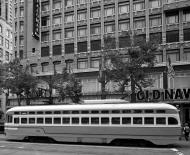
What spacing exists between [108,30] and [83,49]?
4833 mm

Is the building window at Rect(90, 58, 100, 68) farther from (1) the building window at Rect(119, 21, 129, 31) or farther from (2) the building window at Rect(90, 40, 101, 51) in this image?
(1) the building window at Rect(119, 21, 129, 31)

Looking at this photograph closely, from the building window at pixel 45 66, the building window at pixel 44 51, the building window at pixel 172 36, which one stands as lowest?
the building window at pixel 45 66

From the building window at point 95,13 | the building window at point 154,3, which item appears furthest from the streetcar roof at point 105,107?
the building window at point 95,13

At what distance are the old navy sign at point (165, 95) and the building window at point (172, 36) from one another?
23.5 ft

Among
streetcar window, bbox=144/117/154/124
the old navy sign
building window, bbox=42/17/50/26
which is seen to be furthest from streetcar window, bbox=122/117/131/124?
building window, bbox=42/17/50/26

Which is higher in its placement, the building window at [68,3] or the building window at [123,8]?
the building window at [68,3]

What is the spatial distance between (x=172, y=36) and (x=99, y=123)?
2282cm

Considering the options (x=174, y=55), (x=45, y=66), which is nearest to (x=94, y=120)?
(x=174, y=55)

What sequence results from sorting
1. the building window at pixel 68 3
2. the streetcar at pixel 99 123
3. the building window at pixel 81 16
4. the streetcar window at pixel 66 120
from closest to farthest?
the streetcar at pixel 99 123 < the streetcar window at pixel 66 120 < the building window at pixel 81 16 < the building window at pixel 68 3

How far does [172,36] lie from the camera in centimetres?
4225

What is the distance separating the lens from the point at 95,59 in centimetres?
4625

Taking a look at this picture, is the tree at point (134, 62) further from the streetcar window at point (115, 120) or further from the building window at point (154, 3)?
A: the building window at point (154, 3)

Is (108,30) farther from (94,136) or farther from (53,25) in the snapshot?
(94,136)

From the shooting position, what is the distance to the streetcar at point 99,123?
2233 centimetres
